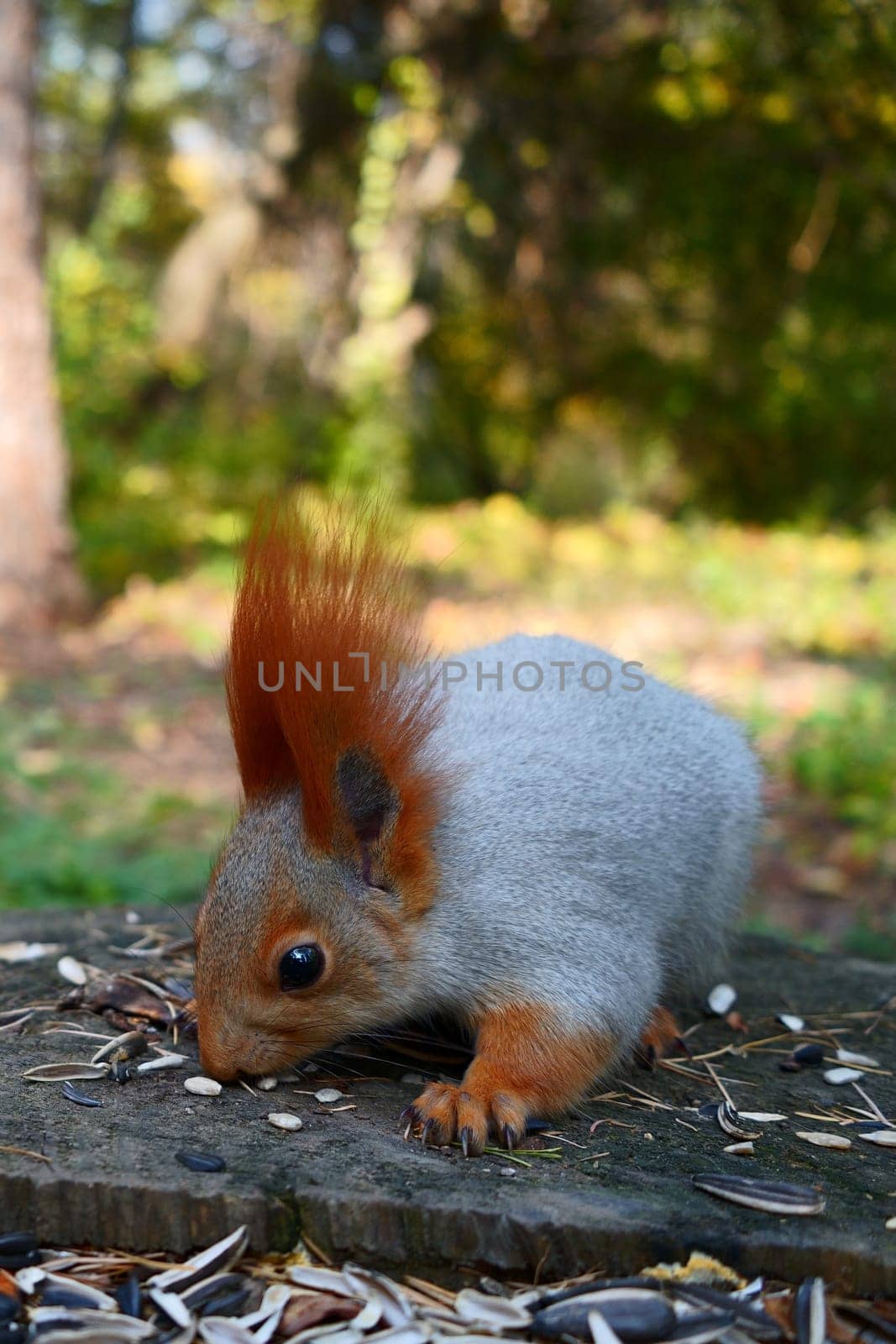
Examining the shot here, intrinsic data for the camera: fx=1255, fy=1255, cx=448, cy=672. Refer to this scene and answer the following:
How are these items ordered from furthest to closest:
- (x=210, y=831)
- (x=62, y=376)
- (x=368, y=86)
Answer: (x=368, y=86) < (x=62, y=376) < (x=210, y=831)

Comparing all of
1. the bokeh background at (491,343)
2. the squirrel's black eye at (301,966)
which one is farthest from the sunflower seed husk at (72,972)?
the bokeh background at (491,343)

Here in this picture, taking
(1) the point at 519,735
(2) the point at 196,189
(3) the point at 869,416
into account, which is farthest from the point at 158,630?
(2) the point at 196,189

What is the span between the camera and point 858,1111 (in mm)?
2447

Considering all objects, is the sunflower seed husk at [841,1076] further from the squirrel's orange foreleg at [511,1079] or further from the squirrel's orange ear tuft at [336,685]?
the squirrel's orange ear tuft at [336,685]

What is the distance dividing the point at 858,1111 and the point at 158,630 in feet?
21.3

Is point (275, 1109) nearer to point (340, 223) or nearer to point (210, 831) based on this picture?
point (210, 831)

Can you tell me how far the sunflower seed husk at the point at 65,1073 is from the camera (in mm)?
2229

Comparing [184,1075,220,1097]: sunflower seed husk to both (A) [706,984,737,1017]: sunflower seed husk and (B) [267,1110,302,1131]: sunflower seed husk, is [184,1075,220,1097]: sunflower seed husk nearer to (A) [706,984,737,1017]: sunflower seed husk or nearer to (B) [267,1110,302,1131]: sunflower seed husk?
(B) [267,1110,302,1131]: sunflower seed husk

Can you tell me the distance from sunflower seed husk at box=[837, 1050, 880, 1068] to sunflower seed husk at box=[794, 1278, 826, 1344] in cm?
91

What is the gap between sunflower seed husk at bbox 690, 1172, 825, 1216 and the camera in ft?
6.39

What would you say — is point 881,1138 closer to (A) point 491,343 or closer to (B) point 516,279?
(B) point 516,279

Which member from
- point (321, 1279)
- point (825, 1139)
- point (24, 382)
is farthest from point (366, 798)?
point (24, 382)

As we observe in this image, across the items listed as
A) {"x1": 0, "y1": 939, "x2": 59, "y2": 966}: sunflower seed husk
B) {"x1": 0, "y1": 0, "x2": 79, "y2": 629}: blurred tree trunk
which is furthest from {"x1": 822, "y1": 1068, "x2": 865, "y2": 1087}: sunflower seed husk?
{"x1": 0, "y1": 0, "x2": 79, "y2": 629}: blurred tree trunk

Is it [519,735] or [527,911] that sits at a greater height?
[519,735]
